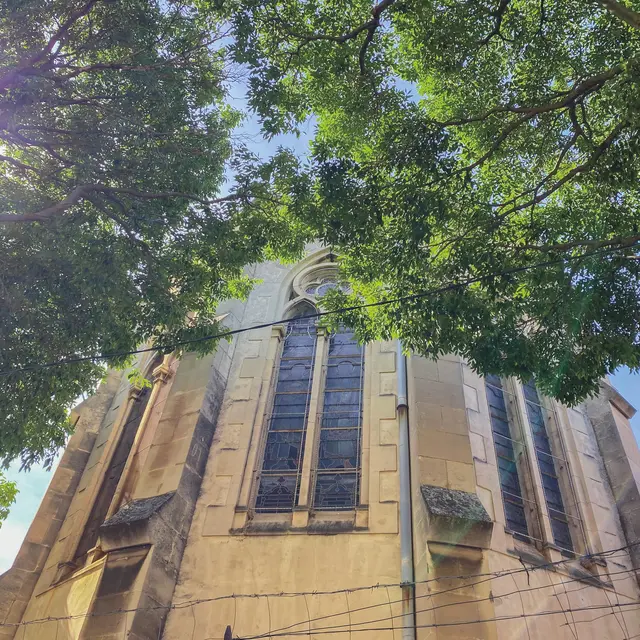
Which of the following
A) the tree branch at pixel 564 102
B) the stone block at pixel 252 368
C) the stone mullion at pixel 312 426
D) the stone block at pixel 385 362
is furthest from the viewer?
the stone block at pixel 252 368

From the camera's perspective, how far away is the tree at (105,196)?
7594 millimetres

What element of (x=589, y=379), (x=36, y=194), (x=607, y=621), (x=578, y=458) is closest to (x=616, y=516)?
(x=578, y=458)

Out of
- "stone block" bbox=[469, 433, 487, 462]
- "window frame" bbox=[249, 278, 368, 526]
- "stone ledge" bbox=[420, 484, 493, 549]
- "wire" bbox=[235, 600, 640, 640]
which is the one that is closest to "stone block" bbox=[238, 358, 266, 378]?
"window frame" bbox=[249, 278, 368, 526]

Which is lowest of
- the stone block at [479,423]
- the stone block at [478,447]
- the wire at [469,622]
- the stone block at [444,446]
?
the wire at [469,622]

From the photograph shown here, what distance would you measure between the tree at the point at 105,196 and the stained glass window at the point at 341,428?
246cm

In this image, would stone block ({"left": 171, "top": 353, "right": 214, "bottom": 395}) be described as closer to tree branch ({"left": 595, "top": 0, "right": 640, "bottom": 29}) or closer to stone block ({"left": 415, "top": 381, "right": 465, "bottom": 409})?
stone block ({"left": 415, "top": 381, "right": 465, "bottom": 409})

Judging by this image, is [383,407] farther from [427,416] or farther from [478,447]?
[478,447]

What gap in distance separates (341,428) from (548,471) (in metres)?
3.47

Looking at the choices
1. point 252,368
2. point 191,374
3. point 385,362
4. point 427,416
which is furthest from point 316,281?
point 427,416

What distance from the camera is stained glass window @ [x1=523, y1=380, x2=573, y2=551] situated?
29.7ft

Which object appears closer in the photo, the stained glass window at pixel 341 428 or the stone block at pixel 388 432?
the stained glass window at pixel 341 428

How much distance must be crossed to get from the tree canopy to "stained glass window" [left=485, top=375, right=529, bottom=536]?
2590mm

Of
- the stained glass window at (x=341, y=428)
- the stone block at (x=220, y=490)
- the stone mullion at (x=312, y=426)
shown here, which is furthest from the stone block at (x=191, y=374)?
the stained glass window at (x=341, y=428)

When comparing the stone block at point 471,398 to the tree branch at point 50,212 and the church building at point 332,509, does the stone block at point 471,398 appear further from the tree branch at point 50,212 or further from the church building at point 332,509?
the tree branch at point 50,212
